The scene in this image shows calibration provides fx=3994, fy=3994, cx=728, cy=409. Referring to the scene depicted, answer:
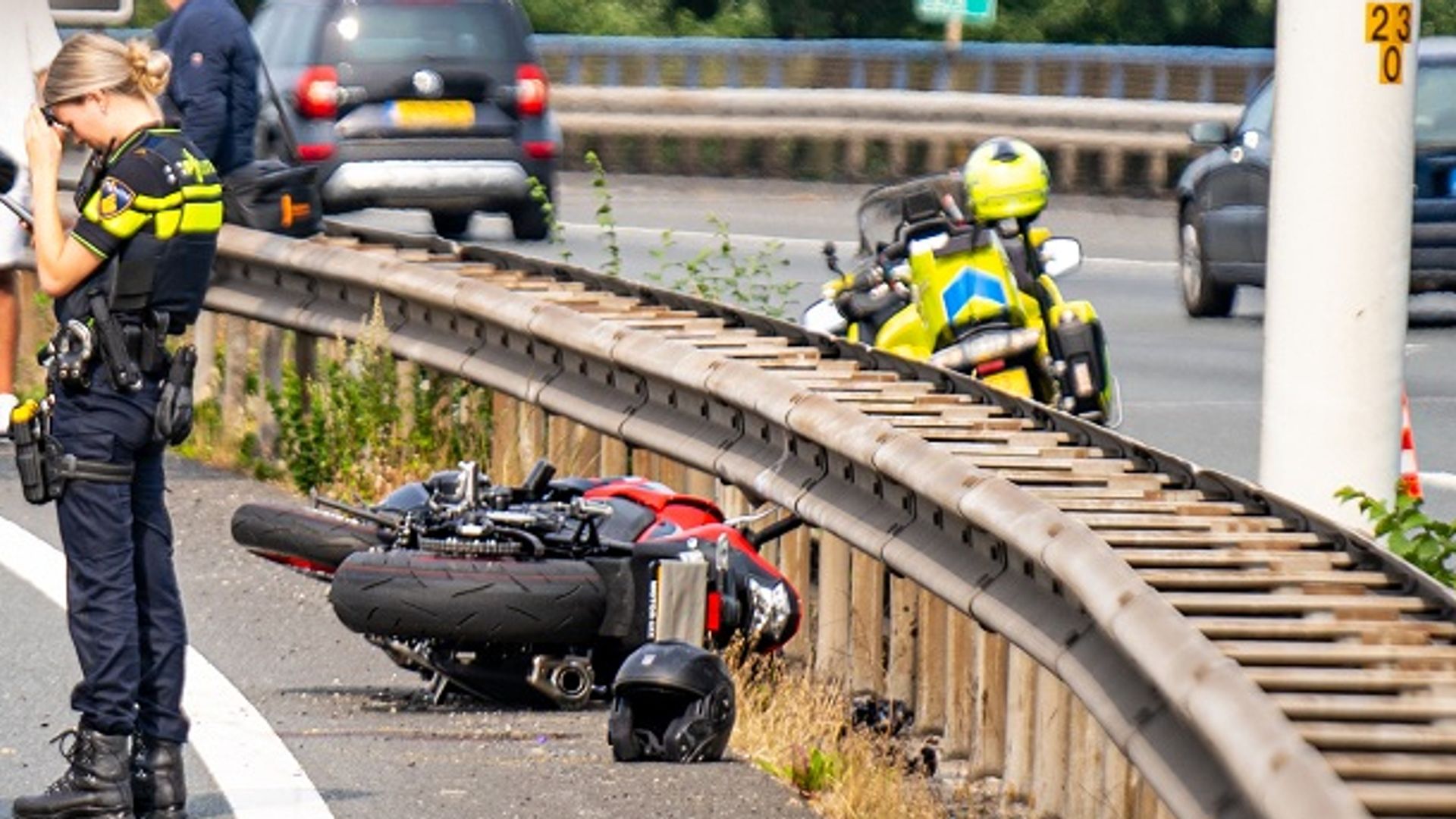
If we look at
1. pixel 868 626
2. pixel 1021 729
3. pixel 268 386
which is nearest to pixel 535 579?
pixel 868 626

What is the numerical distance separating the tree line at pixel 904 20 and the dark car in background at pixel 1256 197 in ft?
63.4

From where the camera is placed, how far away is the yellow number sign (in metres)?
9.22

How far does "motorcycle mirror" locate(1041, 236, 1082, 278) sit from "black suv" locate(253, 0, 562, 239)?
13426mm

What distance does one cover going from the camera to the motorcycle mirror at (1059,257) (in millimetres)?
11844

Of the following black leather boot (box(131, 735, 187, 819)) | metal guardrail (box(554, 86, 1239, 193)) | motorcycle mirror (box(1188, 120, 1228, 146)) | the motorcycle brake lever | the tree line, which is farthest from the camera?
the tree line

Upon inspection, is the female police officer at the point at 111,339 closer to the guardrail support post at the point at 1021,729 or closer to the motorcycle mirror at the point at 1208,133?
the guardrail support post at the point at 1021,729

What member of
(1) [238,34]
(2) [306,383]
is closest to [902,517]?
(2) [306,383]

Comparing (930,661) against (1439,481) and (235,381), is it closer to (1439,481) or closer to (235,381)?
(235,381)

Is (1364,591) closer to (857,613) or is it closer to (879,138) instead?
(857,613)

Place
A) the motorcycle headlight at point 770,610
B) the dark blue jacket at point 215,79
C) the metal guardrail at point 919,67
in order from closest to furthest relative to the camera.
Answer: the motorcycle headlight at point 770,610
the dark blue jacket at point 215,79
the metal guardrail at point 919,67

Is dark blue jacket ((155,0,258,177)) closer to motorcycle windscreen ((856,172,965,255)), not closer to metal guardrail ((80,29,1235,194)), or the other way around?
motorcycle windscreen ((856,172,965,255))

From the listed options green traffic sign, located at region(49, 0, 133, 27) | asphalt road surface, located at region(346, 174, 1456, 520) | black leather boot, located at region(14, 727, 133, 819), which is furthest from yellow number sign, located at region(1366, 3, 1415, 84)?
green traffic sign, located at region(49, 0, 133, 27)

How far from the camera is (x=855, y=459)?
9.24 meters

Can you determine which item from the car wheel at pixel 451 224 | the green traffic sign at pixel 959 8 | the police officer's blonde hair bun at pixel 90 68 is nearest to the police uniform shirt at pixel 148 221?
the police officer's blonde hair bun at pixel 90 68
